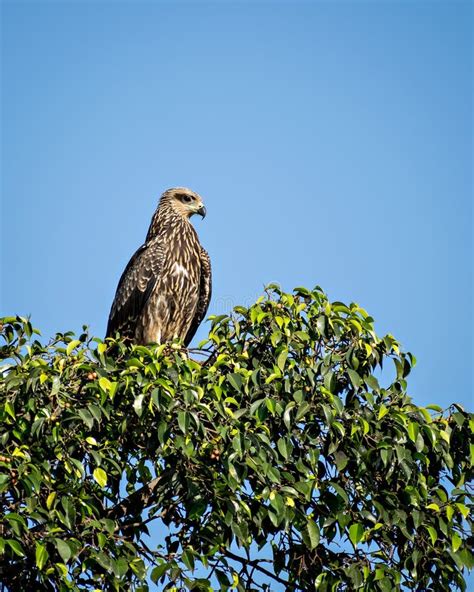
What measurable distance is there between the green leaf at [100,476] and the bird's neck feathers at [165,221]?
5172mm

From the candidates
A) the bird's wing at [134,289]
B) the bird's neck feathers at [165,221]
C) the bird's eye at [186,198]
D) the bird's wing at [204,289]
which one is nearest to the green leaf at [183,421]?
the bird's wing at [134,289]

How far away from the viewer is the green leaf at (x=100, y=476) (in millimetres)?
7088

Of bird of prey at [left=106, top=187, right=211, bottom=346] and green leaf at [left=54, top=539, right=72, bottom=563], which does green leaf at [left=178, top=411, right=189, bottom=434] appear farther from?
bird of prey at [left=106, top=187, right=211, bottom=346]

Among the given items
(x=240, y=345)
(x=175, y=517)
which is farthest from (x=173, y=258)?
(x=175, y=517)

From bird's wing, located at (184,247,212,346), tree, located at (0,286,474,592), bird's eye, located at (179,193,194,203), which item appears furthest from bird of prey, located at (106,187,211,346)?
tree, located at (0,286,474,592)

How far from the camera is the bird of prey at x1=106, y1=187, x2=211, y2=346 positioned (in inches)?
446

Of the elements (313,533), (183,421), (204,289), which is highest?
(204,289)

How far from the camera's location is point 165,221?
12086 mm

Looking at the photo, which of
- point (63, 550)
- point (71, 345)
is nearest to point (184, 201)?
point (71, 345)

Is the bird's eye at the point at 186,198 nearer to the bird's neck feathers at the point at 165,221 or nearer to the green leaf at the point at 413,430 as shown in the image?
the bird's neck feathers at the point at 165,221

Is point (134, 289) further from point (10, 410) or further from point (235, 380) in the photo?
point (10, 410)

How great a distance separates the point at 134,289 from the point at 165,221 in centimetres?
115

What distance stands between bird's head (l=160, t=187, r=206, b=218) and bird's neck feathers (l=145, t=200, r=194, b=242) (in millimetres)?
41

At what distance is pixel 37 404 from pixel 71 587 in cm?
129
